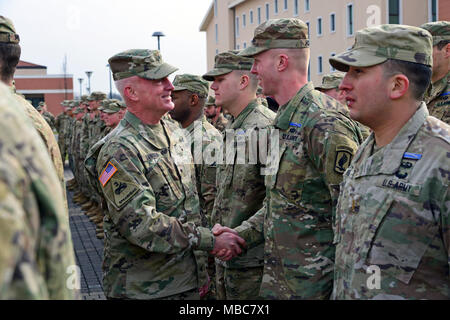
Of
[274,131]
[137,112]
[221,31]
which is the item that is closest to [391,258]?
[274,131]

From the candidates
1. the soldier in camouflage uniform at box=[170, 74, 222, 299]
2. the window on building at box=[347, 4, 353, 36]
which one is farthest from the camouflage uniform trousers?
the window on building at box=[347, 4, 353, 36]

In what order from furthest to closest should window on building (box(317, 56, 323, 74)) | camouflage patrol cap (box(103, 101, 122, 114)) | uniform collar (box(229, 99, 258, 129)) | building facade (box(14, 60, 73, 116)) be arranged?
building facade (box(14, 60, 73, 116)) < window on building (box(317, 56, 323, 74)) < camouflage patrol cap (box(103, 101, 122, 114)) < uniform collar (box(229, 99, 258, 129))

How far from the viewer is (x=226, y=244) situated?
153 inches

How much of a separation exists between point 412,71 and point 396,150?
1.31ft

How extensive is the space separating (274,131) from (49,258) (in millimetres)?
2682

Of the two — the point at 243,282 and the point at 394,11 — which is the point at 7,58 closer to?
the point at 243,282

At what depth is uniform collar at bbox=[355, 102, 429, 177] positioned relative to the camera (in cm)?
248

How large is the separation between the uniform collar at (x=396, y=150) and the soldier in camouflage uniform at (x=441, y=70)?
2.87 m

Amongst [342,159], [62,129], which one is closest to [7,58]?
[342,159]

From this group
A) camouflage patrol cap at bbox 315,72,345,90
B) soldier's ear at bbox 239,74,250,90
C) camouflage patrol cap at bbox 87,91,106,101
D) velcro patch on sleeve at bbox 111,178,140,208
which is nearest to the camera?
velcro patch on sleeve at bbox 111,178,140,208

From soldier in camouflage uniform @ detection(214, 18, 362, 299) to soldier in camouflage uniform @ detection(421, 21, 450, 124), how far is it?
2.09 m

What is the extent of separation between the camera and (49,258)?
1.13 metres

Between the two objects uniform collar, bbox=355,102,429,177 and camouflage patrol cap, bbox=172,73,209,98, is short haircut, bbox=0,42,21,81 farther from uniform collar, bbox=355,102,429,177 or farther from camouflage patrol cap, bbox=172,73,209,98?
camouflage patrol cap, bbox=172,73,209,98

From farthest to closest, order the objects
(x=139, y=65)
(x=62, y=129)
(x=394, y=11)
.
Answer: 1. (x=394, y=11)
2. (x=62, y=129)
3. (x=139, y=65)
